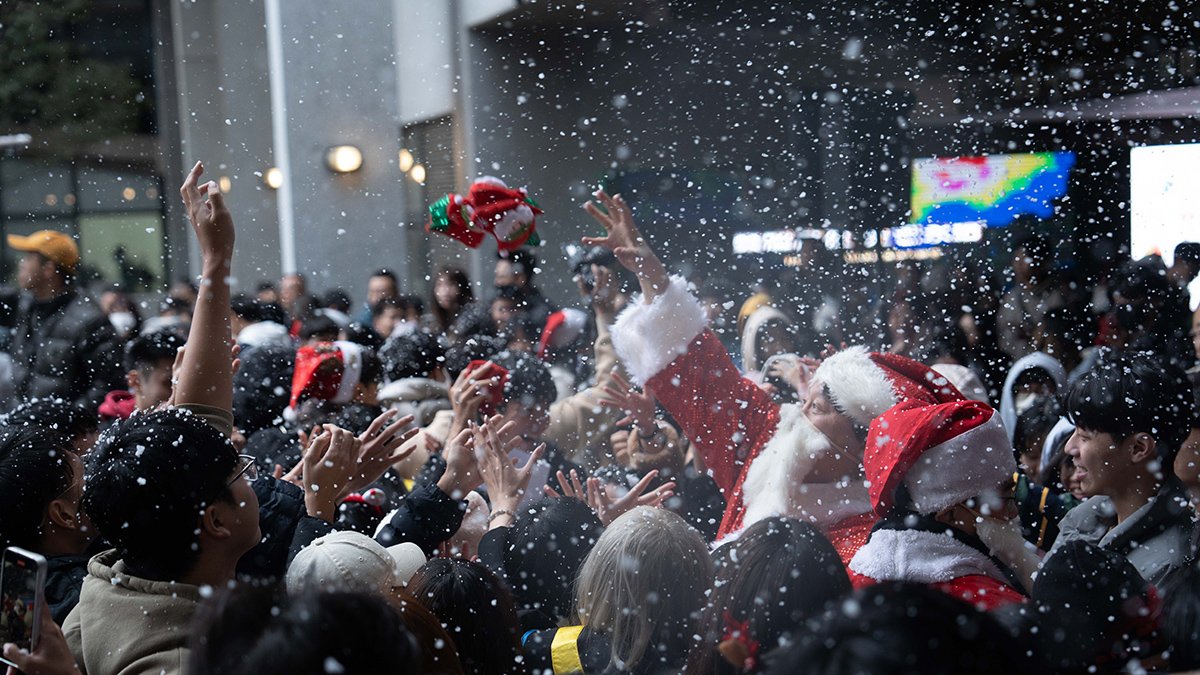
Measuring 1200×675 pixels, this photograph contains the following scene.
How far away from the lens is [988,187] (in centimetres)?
831

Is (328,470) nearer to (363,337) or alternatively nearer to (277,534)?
(277,534)

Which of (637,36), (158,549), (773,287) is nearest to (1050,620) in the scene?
(158,549)

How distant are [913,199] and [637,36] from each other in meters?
2.62

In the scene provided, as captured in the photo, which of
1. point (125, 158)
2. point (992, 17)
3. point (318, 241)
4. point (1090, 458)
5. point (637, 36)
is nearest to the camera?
point (1090, 458)

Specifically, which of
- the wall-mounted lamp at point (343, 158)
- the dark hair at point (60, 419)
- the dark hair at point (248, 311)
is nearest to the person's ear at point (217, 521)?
the dark hair at point (60, 419)

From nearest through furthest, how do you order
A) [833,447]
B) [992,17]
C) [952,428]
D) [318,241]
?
[952,428], [833,447], [992,17], [318,241]

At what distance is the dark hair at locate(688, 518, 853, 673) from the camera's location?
6.32 feet

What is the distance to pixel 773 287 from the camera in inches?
359

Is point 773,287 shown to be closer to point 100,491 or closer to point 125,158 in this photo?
point 100,491

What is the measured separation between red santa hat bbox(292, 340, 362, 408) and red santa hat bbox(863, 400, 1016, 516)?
2160 millimetres

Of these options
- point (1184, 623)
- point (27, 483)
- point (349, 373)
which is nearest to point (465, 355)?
point (349, 373)

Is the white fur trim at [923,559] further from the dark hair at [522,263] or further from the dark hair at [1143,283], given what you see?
the dark hair at [522,263]

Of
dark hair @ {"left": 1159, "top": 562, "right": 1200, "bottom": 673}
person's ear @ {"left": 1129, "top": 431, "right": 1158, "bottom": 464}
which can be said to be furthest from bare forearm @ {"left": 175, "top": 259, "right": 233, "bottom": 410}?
person's ear @ {"left": 1129, "top": 431, "right": 1158, "bottom": 464}

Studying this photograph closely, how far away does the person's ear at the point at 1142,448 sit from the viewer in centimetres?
274
